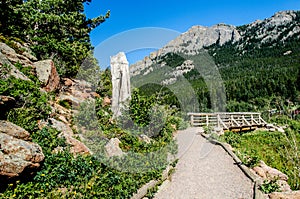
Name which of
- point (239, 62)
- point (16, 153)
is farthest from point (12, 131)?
point (239, 62)

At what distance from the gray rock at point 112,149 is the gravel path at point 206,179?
65.7 inches

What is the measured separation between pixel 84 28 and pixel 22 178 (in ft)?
38.8

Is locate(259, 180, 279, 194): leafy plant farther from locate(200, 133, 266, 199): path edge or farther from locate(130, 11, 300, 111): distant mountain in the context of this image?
locate(130, 11, 300, 111): distant mountain

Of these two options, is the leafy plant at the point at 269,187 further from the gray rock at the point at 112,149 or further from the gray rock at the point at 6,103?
the gray rock at the point at 6,103

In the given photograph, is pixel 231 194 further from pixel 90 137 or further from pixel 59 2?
pixel 59 2

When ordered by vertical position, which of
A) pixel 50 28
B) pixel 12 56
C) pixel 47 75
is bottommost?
pixel 47 75

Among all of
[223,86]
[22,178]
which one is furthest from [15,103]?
[223,86]

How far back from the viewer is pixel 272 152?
10984 mm

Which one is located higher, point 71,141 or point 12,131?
point 12,131

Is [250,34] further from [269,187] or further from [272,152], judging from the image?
[269,187]

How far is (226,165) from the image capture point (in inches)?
297

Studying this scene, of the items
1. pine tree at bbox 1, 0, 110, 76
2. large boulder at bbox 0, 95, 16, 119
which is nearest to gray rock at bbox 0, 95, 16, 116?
large boulder at bbox 0, 95, 16, 119

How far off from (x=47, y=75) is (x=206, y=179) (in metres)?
7.28

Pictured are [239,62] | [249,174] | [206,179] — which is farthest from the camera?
[239,62]
